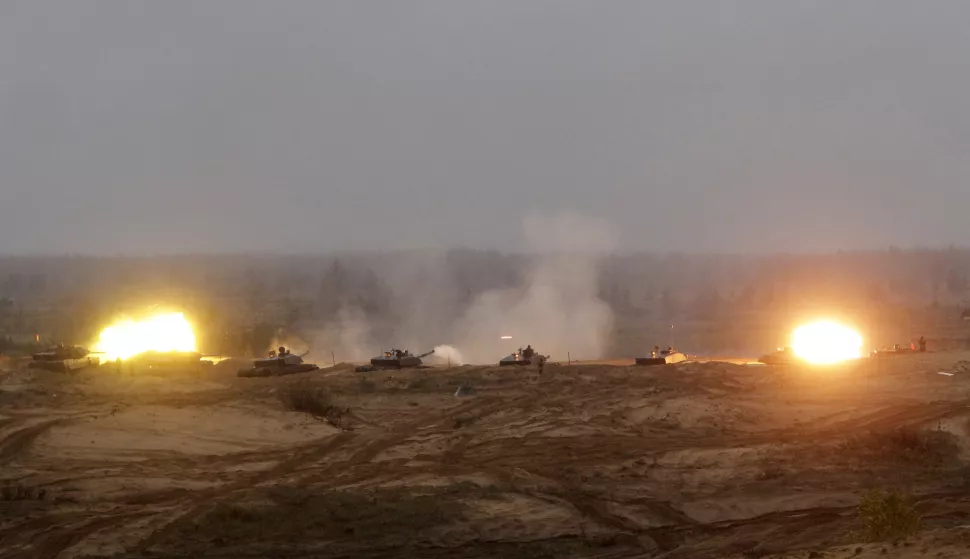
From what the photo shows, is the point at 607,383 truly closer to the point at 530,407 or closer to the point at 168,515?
the point at 530,407

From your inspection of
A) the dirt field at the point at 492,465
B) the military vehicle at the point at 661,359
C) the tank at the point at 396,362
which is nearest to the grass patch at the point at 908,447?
the dirt field at the point at 492,465

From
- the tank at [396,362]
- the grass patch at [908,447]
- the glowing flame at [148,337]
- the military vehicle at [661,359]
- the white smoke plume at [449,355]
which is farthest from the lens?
the glowing flame at [148,337]

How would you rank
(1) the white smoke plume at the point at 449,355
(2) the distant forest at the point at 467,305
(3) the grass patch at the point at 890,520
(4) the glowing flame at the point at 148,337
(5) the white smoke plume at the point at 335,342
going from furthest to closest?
1. (2) the distant forest at the point at 467,305
2. (5) the white smoke plume at the point at 335,342
3. (4) the glowing flame at the point at 148,337
4. (1) the white smoke plume at the point at 449,355
5. (3) the grass patch at the point at 890,520

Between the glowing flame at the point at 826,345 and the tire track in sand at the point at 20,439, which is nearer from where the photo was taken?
the tire track in sand at the point at 20,439

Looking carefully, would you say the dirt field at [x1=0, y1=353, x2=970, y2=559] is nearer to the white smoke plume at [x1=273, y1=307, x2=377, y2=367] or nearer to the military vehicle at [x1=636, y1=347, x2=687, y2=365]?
the military vehicle at [x1=636, y1=347, x2=687, y2=365]

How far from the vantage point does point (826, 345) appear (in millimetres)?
54375

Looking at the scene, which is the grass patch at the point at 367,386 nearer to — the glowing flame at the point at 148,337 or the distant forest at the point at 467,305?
the glowing flame at the point at 148,337

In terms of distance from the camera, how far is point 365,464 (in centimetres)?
2378

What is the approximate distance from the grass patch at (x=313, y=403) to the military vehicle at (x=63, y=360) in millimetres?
16482

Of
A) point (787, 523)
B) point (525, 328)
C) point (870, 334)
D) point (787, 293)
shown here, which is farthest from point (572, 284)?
point (787, 523)

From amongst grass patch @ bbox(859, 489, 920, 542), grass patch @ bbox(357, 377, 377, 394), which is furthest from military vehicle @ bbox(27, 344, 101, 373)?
grass patch @ bbox(859, 489, 920, 542)

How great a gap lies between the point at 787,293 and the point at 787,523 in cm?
11191

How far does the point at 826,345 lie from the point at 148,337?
49.1 m

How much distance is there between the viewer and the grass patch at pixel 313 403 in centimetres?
3141
